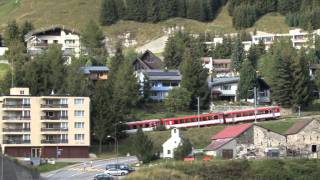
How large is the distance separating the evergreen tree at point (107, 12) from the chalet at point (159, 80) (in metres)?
60.7

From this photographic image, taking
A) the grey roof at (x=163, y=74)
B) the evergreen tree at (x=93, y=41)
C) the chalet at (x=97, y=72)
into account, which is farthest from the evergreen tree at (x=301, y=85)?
the evergreen tree at (x=93, y=41)

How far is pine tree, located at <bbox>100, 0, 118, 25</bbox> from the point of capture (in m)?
176

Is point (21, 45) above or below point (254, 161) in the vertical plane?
above

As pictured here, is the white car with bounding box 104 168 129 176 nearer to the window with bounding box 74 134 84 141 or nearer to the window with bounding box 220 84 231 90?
the window with bounding box 74 134 84 141

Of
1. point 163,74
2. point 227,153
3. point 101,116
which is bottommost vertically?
point 227,153

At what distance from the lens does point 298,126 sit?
88.9 m

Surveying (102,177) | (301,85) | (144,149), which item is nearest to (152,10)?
(301,85)

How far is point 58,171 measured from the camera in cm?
7994

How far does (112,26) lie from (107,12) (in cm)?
275

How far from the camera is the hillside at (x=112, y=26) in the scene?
6801 inches

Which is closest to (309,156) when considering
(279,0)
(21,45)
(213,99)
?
(213,99)

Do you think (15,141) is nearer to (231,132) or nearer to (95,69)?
(231,132)

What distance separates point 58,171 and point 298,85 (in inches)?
1322

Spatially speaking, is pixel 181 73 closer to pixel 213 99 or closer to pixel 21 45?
pixel 213 99
